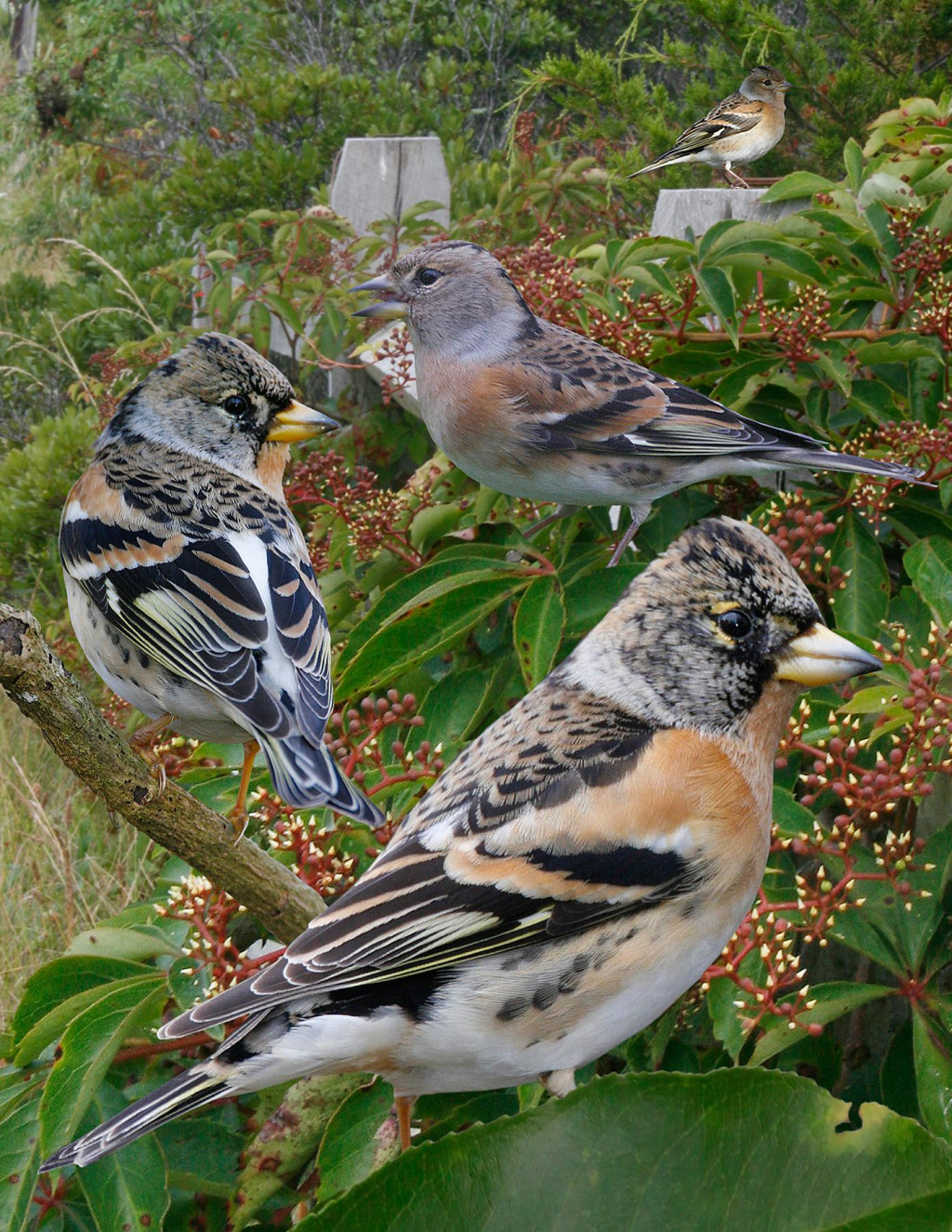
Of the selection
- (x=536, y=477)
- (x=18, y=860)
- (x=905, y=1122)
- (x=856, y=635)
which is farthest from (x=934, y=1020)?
(x=18, y=860)

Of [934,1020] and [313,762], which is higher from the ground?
[313,762]

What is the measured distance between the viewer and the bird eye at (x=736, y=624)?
1.43m

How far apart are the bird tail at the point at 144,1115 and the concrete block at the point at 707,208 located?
8.43 feet

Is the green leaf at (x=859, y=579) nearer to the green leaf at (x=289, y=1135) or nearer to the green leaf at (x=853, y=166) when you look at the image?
the green leaf at (x=853, y=166)

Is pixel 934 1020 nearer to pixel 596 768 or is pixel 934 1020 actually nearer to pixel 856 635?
pixel 856 635

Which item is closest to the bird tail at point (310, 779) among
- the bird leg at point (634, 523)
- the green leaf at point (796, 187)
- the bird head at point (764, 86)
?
the bird leg at point (634, 523)

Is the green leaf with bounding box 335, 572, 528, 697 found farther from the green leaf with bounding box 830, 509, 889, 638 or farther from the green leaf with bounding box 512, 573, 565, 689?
the green leaf with bounding box 830, 509, 889, 638

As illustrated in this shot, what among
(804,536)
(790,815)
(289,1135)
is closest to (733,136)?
(804,536)

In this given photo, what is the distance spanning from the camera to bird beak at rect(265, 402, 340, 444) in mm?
1823

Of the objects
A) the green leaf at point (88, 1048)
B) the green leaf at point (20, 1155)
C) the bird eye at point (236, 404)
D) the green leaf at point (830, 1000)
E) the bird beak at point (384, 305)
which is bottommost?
the green leaf at point (830, 1000)

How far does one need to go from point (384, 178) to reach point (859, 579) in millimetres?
4535

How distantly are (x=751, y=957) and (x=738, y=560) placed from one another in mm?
620

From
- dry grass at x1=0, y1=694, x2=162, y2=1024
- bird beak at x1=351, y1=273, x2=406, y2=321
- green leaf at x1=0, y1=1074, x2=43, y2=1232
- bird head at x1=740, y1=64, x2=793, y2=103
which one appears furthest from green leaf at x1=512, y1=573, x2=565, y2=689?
dry grass at x1=0, y1=694, x2=162, y2=1024

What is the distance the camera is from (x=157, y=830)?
1240mm
